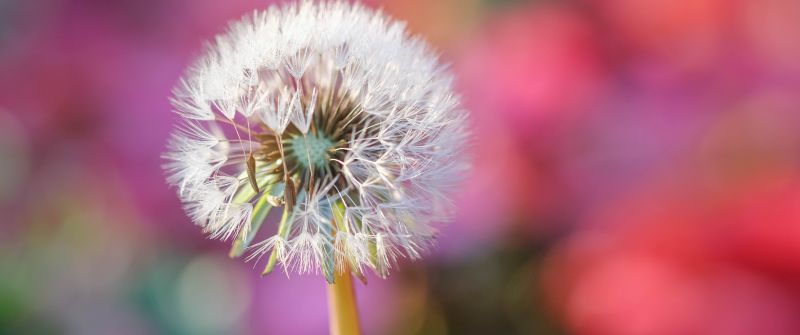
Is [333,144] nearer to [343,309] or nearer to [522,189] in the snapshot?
[343,309]

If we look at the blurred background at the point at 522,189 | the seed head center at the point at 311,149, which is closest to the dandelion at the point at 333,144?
the seed head center at the point at 311,149

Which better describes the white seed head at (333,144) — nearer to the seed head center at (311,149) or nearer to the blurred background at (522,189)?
the seed head center at (311,149)

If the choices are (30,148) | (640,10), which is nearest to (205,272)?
(30,148)

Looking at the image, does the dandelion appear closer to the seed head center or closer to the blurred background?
the seed head center

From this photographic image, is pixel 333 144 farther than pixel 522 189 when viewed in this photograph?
No

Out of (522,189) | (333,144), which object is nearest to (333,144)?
(333,144)

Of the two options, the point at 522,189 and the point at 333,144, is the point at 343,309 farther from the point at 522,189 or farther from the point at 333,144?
the point at 522,189
